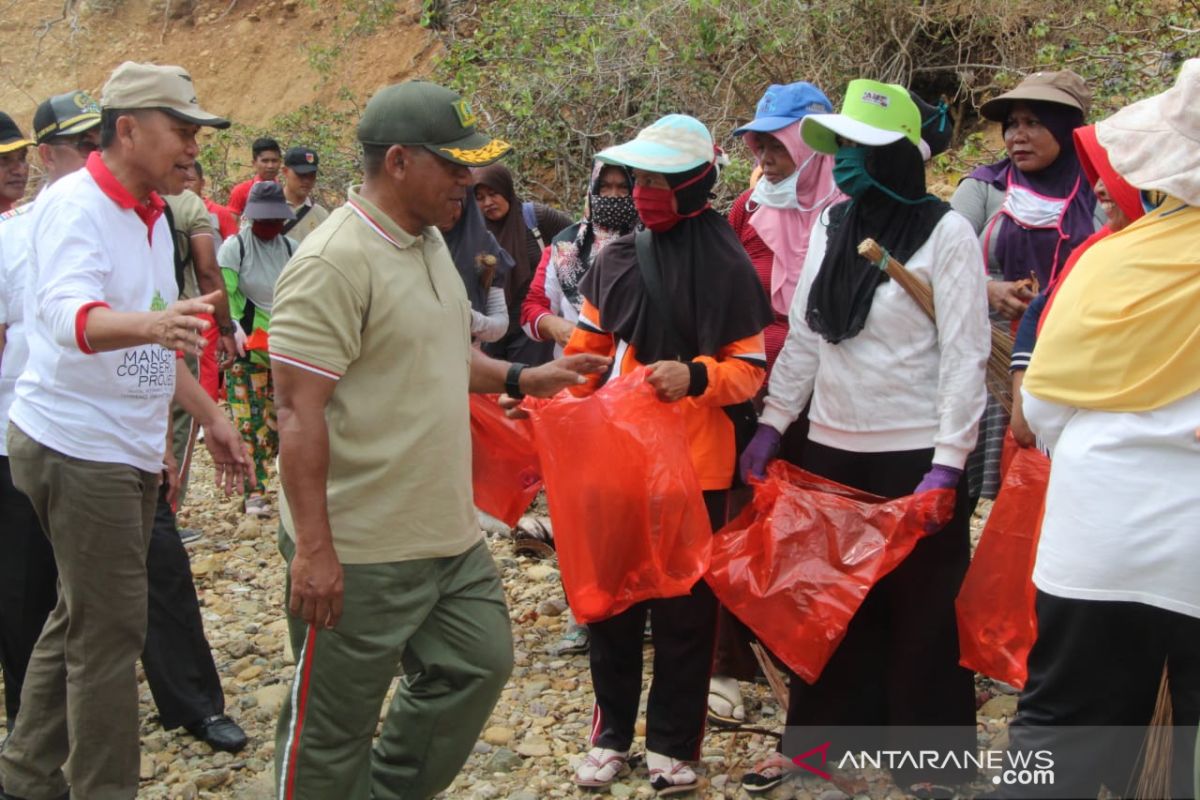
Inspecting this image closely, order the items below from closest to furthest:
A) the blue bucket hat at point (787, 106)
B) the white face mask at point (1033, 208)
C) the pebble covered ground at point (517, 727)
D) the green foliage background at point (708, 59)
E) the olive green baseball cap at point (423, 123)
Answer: the olive green baseball cap at point (423, 123) → the pebble covered ground at point (517, 727) → the white face mask at point (1033, 208) → the blue bucket hat at point (787, 106) → the green foliage background at point (708, 59)

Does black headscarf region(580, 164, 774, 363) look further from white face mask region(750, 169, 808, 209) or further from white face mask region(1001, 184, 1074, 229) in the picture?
white face mask region(1001, 184, 1074, 229)

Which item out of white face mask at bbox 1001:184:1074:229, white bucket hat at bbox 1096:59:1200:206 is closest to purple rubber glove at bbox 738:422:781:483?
white face mask at bbox 1001:184:1074:229

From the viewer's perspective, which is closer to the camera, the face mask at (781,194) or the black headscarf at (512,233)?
the face mask at (781,194)

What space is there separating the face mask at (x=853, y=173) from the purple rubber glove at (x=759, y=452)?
75 cm

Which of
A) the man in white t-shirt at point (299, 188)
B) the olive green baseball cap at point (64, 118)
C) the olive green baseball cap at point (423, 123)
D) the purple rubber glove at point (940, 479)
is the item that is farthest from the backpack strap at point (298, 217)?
the purple rubber glove at point (940, 479)

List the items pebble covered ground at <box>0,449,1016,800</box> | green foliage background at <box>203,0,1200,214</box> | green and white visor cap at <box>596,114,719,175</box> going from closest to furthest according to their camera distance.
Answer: green and white visor cap at <box>596,114,719,175</box>, pebble covered ground at <box>0,449,1016,800</box>, green foliage background at <box>203,0,1200,214</box>

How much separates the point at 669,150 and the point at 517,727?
80.8 inches

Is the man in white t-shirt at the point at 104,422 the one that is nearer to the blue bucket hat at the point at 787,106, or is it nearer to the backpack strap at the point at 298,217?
the blue bucket hat at the point at 787,106

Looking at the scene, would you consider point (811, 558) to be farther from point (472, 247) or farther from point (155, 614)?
point (472, 247)

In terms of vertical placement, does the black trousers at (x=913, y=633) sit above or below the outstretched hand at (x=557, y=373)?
Result: below

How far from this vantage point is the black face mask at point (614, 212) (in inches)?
177

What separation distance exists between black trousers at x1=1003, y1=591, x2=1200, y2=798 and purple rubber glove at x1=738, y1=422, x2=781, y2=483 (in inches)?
46.7

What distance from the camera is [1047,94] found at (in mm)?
3846

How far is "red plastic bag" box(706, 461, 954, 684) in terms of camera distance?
3.30 metres
